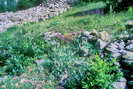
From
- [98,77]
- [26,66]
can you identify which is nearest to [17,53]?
[26,66]

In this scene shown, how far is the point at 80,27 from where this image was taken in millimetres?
10234

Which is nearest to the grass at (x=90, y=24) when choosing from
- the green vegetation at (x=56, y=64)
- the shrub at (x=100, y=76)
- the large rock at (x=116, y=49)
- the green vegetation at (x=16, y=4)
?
the green vegetation at (x=56, y=64)

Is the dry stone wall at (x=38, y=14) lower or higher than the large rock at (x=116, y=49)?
lower

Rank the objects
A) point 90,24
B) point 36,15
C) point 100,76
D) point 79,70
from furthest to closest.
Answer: point 36,15 < point 90,24 < point 79,70 < point 100,76

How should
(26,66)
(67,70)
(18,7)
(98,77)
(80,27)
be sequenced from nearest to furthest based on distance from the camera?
Answer: 1. (98,77)
2. (67,70)
3. (26,66)
4. (80,27)
5. (18,7)

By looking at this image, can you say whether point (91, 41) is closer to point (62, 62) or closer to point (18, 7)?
point (62, 62)

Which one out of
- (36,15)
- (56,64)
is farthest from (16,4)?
(56,64)

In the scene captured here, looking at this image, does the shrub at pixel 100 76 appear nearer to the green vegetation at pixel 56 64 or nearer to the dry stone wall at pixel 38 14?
the green vegetation at pixel 56 64

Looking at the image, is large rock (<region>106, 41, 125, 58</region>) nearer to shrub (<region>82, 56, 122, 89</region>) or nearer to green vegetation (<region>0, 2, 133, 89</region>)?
green vegetation (<region>0, 2, 133, 89</region>)

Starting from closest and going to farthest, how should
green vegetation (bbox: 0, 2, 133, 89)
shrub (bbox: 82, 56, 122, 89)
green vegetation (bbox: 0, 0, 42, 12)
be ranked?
shrub (bbox: 82, 56, 122, 89)
green vegetation (bbox: 0, 2, 133, 89)
green vegetation (bbox: 0, 0, 42, 12)

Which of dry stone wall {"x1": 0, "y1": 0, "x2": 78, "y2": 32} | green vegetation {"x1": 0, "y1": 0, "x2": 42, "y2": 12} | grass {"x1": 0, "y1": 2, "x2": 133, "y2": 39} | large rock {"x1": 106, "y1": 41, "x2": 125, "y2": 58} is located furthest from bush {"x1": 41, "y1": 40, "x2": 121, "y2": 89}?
green vegetation {"x1": 0, "y1": 0, "x2": 42, "y2": 12}

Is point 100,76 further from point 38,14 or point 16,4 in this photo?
point 16,4

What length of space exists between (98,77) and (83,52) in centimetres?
185

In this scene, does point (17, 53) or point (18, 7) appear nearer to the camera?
point (17, 53)
